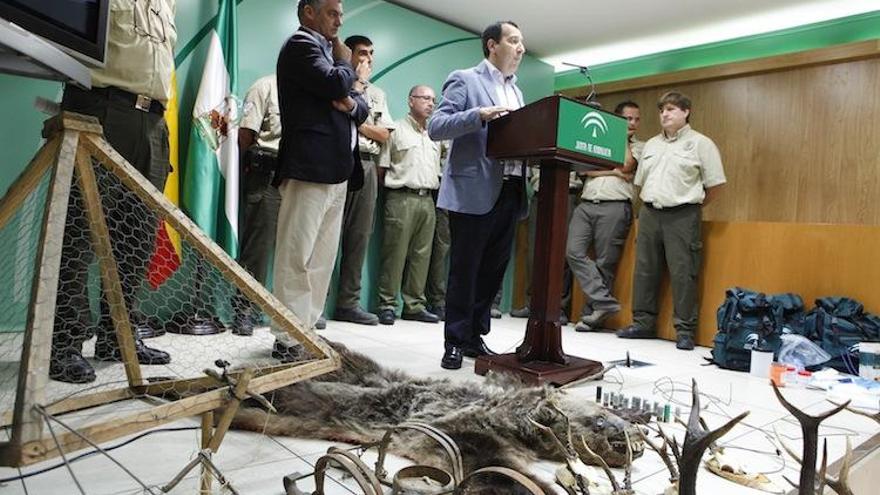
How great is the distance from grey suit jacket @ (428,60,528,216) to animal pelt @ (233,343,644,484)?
2.98 ft

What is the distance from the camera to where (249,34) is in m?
3.59

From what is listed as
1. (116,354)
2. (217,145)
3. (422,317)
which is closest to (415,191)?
(422,317)

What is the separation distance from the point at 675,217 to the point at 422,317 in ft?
6.03

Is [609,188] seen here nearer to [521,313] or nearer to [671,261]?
[671,261]

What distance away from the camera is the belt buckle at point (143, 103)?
204 centimetres

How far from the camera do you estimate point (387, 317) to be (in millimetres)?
3895

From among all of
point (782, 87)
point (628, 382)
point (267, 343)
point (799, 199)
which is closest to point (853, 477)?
point (628, 382)

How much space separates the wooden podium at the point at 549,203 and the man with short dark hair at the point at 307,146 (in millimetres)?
640

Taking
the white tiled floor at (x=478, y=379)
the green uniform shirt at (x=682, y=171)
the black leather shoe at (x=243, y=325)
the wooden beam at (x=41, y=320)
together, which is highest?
the green uniform shirt at (x=682, y=171)

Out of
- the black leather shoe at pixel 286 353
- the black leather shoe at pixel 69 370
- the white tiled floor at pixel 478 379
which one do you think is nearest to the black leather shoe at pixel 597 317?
the white tiled floor at pixel 478 379

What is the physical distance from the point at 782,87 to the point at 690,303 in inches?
74.4

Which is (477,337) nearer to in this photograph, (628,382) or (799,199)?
(628,382)

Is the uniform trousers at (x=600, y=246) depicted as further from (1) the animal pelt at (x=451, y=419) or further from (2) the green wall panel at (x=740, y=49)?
(1) the animal pelt at (x=451, y=419)

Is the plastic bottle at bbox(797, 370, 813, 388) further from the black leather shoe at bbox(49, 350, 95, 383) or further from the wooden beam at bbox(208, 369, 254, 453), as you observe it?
the black leather shoe at bbox(49, 350, 95, 383)
